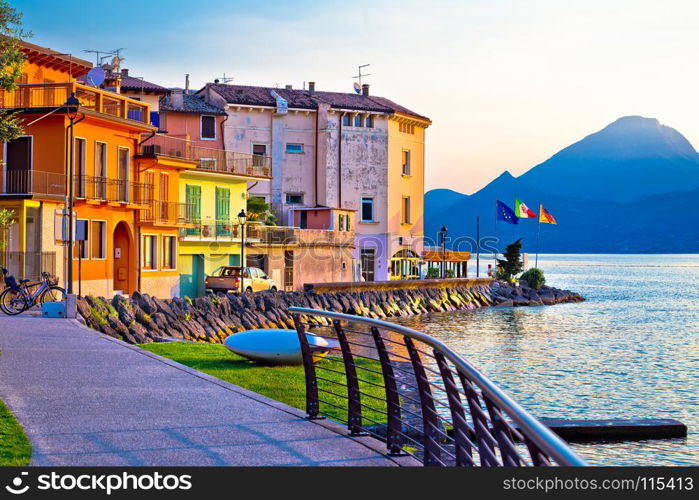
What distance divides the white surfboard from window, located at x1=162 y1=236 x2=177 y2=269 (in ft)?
98.7

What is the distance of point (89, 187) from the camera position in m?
40.7

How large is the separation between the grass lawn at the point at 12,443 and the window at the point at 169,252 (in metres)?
39.1

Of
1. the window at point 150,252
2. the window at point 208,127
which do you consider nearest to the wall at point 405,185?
the window at point 208,127

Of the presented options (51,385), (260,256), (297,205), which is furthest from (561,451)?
(297,205)

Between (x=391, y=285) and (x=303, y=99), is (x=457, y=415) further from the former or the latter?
(x=303, y=99)

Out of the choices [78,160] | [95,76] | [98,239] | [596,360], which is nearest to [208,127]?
[95,76]

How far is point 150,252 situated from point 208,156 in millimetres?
9985

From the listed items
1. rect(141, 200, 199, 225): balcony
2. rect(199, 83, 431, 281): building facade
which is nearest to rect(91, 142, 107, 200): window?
rect(141, 200, 199, 225): balcony

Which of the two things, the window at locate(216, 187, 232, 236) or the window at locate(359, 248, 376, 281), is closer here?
the window at locate(216, 187, 232, 236)

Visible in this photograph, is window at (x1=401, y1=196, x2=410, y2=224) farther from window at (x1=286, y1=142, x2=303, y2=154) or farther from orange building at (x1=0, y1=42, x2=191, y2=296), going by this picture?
orange building at (x1=0, y1=42, x2=191, y2=296)

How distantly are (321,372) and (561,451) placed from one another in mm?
15667

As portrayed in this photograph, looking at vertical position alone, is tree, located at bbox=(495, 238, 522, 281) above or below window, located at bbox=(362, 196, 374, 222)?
below

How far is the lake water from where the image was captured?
2206 centimetres
